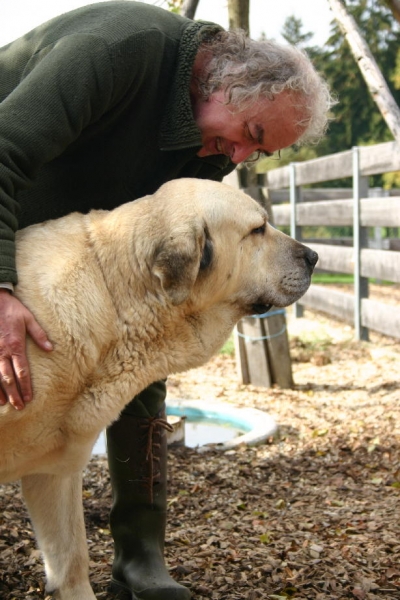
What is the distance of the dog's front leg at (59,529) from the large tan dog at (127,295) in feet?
0.34

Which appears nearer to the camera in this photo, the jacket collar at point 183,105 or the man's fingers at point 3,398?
the man's fingers at point 3,398

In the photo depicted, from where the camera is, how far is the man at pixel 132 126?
2137 mm

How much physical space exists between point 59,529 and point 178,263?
1081 mm

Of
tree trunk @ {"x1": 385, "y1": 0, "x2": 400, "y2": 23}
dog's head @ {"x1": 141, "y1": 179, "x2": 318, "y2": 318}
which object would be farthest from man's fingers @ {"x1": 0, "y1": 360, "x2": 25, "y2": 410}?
tree trunk @ {"x1": 385, "y1": 0, "x2": 400, "y2": 23}

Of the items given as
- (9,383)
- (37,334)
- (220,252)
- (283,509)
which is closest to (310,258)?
(220,252)

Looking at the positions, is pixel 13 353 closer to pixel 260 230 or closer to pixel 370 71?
pixel 260 230

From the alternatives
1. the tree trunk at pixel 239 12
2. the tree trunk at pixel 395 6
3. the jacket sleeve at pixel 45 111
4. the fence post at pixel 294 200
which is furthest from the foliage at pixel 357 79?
the jacket sleeve at pixel 45 111

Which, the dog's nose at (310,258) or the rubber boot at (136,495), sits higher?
the dog's nose at (310,258)

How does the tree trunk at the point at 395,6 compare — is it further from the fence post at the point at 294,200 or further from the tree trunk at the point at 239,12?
the fence post at the point at 294,200

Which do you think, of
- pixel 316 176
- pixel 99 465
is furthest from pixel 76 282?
pixel 316 176

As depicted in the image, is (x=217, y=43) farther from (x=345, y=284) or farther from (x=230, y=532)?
(x=345, y=284)

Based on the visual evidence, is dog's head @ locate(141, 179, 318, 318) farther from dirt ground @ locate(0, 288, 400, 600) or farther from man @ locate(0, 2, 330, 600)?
dirt ground @ locate(0, 288, 400, 600)

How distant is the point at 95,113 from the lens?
232cm

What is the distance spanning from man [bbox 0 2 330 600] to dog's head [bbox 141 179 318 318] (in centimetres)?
30
